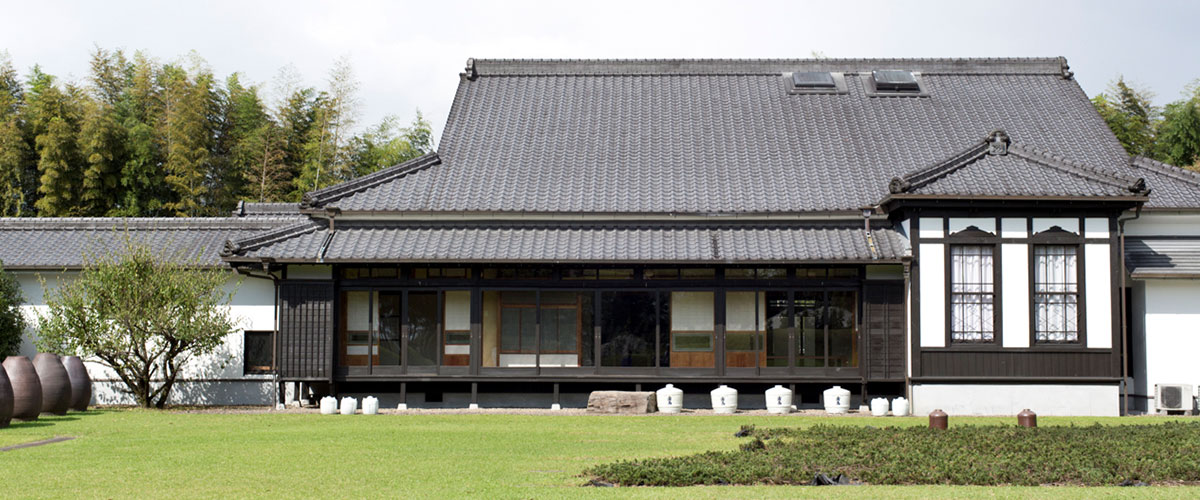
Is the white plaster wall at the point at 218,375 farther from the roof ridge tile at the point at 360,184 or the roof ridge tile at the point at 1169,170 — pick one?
the roof ridge tile at the point at 1169,170

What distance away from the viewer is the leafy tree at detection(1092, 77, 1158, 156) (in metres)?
37.2

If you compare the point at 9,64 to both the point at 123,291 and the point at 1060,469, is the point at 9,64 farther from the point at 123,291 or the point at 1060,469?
the point at 1060,469

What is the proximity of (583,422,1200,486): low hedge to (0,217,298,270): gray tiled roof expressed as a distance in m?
13.0

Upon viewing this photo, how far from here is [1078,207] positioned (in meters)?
19.4

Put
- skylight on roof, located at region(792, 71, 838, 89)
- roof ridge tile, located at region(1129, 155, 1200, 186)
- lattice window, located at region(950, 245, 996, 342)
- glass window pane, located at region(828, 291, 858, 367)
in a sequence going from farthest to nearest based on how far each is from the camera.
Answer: skylight on roof, located at region(792, 71, 838, 89)
roof ridge tile, located at region(1129, 155, 1200, 186)
glass window pane, located at region(828, 291, 858, 367)
lattice window, located at region(950, 245, 996, 342)

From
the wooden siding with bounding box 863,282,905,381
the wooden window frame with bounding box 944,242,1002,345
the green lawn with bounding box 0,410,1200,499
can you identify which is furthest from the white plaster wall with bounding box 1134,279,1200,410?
the wooden siding with bounding box 863,282,905,381

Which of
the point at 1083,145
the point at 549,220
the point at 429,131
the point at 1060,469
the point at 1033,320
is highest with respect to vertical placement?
the point at 429,131

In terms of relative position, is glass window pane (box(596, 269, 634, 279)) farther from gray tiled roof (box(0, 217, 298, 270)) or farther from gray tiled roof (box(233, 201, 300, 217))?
gray tiled roof (box(233, 201, 300, 217))

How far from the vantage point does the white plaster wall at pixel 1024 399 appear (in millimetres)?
19375

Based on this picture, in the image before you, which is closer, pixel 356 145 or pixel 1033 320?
pixel 1033 320

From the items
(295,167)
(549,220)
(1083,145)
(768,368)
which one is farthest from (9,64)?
(1083,145)

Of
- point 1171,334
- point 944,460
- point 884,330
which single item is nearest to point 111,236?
point 884,330

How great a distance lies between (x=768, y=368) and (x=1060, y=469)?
31.2ft

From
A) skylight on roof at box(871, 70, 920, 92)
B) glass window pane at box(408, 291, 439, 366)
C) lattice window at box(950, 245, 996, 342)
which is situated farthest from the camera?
skylight on roof at box(871, 70, 920, 92)
